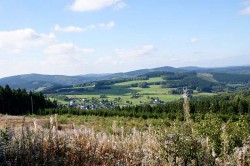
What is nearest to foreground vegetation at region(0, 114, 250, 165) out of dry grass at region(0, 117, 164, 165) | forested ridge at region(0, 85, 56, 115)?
dry grass at region(0, 117, 164, 165)

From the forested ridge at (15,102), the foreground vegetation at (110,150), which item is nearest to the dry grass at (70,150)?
the foreground vegetation at (110,150)

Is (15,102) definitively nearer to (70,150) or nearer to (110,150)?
(110,150)

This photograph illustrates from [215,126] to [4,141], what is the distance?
1028cm

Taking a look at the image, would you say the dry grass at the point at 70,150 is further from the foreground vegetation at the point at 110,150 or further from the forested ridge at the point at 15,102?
the forested ridge at the point at 15,102

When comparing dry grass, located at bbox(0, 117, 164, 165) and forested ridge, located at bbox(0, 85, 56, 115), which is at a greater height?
dry grass, located at bbox(0, 117, 164, 165)

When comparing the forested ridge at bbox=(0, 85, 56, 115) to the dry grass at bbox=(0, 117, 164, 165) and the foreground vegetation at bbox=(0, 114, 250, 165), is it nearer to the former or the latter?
the dry grass at bbox=(0, 117, 164, 165)

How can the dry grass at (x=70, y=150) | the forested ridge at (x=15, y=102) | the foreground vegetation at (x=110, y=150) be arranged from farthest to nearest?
the forested ridge at (x=15, y=102) < the dry grass at (x=70, y=150) < the foreground vegetation at (x=110, y=150)

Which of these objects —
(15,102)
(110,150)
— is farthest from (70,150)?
(15,102)

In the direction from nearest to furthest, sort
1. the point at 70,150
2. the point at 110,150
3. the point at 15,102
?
the point at 70,150
the point at 110,150
the point at 15,102

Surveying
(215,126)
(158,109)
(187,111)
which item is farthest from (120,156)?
(158,109)

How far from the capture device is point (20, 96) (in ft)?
279

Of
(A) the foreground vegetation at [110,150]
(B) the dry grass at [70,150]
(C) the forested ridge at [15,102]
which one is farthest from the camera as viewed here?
(C) the forested ridge at [15,102]

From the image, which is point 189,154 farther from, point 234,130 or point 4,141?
point 234,130

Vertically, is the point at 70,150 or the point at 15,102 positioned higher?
the point at 70,150
